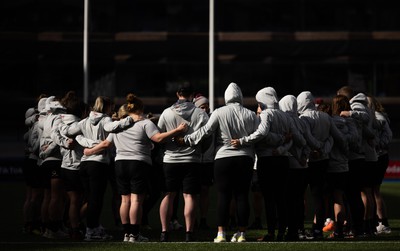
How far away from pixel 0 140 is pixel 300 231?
1420 inches

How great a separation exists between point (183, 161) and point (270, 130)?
3.98 ft

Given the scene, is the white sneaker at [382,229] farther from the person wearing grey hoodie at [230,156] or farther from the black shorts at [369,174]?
the person wearing grey hoodie at [230,156]

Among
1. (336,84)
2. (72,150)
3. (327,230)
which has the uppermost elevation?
(336,84)

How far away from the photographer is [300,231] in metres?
15.2

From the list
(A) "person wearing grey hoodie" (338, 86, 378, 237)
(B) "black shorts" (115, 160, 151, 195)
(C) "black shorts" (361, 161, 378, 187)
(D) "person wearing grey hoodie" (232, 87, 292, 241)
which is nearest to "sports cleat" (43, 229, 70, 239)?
(B) "black shorts" (115, 160, 151, 195)

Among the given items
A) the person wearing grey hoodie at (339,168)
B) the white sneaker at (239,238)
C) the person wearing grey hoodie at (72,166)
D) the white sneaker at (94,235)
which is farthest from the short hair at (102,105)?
the person wearing grey hoodie at (339,168)

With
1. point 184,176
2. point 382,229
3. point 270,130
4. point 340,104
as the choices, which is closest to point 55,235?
point 184,176

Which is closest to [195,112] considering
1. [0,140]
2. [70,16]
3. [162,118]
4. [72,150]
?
[162,118]

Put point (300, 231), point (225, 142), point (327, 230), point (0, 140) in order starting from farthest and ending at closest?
point (0, 140), point (327, 230), point (300, 231), point (225, 142)

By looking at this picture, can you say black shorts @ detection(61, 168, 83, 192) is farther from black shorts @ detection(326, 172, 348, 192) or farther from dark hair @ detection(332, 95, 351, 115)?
dark hair @ detection(332, 95, 351, 115)

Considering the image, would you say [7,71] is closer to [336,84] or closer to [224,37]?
[224,37]

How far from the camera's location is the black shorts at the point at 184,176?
14.4 metres

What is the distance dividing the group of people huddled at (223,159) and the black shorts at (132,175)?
0.5 inches

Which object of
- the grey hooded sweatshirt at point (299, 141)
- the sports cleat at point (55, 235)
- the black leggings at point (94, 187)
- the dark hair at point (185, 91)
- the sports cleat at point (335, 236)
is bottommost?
the sports cleat at point (55, 235)
